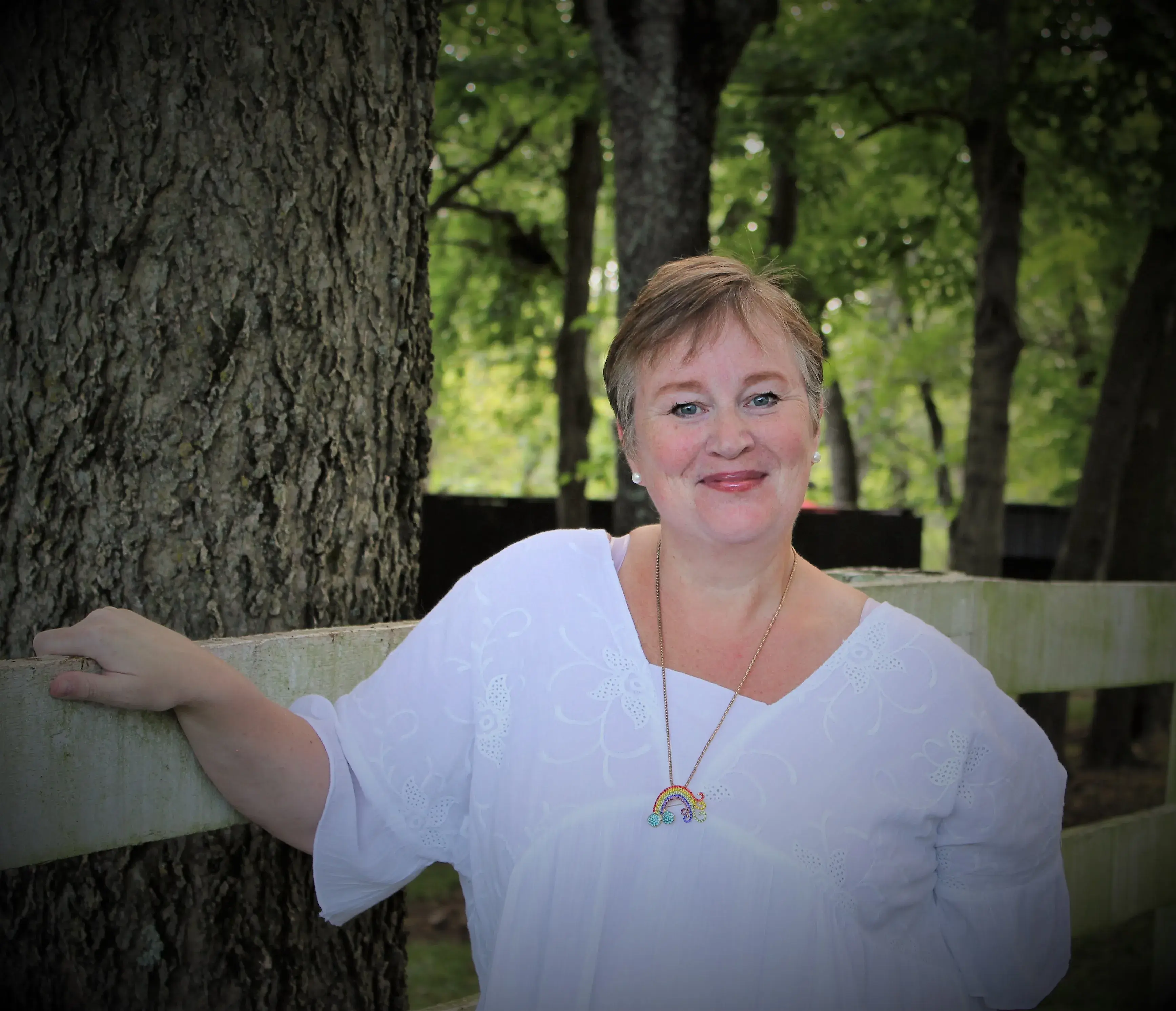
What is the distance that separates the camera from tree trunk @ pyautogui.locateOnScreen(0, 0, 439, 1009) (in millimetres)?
1939

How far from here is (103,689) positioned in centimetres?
153

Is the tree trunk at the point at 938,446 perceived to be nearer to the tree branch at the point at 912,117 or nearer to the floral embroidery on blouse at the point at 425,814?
the tree branch at the point at 912,117

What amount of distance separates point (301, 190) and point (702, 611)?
1129 mm

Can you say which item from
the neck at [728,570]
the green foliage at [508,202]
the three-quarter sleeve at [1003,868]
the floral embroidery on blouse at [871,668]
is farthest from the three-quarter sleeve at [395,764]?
the green foliage at [508,202]

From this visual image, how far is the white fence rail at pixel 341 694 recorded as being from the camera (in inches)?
59.8

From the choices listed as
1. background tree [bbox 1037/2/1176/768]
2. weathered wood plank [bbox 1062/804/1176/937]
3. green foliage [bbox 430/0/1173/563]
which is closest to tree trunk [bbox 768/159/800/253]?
green foliage [bbox 430/0/1173/563]

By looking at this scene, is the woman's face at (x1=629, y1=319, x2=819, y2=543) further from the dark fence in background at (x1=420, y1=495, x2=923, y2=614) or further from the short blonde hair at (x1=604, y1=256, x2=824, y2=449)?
the dark fence in background at (x1=420, y1=495, x2=923, y2=614)

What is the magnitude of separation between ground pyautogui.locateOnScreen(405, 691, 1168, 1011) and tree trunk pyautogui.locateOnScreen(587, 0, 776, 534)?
2360 millimetres

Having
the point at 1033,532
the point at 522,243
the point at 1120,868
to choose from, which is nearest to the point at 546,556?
the point at 1120,868

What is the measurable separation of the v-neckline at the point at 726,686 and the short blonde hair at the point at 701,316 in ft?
0.90

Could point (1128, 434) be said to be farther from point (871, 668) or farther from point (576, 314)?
point (871, 668)

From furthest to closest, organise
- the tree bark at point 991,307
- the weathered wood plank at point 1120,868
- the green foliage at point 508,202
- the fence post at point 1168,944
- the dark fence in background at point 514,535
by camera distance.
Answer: the dark fence in background at point 514,535 → the green foliage at point 508,202 → the tree bark at point 991,307 → the fence post at point 1168,944 → the weathered wood plank at point 1120,868

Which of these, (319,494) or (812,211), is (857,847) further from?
(812,211)

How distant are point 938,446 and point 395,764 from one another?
15.7 meters
